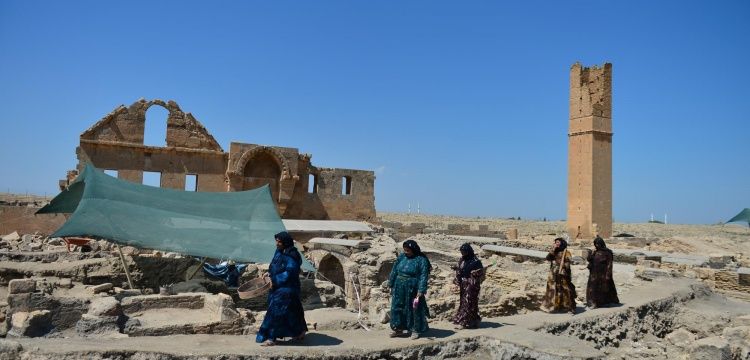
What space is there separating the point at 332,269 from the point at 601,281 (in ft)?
28.9

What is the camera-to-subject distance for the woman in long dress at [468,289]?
7.12 metres

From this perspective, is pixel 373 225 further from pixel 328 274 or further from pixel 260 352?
pixel 260 352

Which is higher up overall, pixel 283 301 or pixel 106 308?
pixel 283 301

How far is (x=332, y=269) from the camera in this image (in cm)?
1599

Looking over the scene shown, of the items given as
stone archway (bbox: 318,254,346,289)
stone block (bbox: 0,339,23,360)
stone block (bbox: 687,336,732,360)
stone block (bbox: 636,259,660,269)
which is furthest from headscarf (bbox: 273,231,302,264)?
stone block (bbox: 636,259,660,269)

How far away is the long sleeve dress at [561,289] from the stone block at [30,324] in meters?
7.89

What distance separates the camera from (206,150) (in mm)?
21328

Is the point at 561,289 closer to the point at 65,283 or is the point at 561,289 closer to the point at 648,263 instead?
the point at 648,263

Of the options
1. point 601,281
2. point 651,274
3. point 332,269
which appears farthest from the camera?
point 332,269

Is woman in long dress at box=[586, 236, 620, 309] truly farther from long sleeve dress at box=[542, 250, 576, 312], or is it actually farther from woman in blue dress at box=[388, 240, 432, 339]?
woman in blue dress at box=[388, 240, 432, 339]

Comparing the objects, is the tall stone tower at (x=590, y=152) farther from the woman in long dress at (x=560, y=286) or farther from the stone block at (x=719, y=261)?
the woman in long dress at (x=560, y=286)

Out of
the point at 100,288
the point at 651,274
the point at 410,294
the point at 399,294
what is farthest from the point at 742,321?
the point at 100,288

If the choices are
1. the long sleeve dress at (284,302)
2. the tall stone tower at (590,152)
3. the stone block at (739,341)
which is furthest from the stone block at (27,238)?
the tall stone tower at (590,152)

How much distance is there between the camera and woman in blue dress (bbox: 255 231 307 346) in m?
5.86
